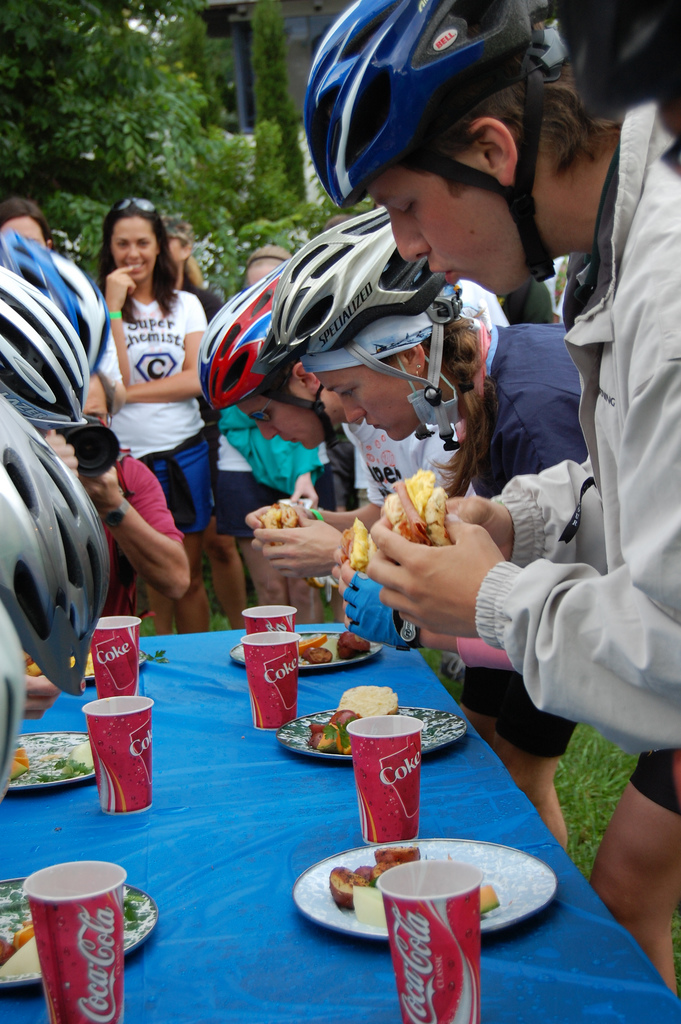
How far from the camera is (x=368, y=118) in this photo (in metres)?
1.79

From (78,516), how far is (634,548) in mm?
856

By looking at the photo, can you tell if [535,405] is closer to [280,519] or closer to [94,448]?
[280,519]

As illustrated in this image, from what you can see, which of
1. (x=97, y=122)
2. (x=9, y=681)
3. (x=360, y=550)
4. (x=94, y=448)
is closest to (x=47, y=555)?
(x=9, y=681)

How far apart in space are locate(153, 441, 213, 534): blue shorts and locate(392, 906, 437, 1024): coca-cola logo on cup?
442 cm

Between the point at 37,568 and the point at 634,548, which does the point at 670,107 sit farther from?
the point at 37,568

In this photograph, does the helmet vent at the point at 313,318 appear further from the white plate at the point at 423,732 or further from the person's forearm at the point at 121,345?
the person's forearm at the point at 121,345

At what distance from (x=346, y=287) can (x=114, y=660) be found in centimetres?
128

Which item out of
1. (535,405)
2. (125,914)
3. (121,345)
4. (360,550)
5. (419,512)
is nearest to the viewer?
(125,914)

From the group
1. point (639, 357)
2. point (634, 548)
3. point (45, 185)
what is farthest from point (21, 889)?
point (45, 185)


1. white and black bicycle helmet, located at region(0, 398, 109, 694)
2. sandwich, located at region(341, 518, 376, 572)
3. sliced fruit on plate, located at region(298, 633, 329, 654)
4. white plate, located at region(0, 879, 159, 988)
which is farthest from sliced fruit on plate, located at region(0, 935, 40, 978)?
sliced fruit on plate, located at region(298, 633, 329, 654)

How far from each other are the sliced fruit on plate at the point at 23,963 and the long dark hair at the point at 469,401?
1.81 meters

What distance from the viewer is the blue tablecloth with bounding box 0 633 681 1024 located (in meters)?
1.17

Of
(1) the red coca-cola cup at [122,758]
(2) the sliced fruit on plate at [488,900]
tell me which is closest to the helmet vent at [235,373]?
(1) the red coca-cola cup at [122,758]

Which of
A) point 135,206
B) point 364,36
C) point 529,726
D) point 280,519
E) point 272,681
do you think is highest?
point 135,206
